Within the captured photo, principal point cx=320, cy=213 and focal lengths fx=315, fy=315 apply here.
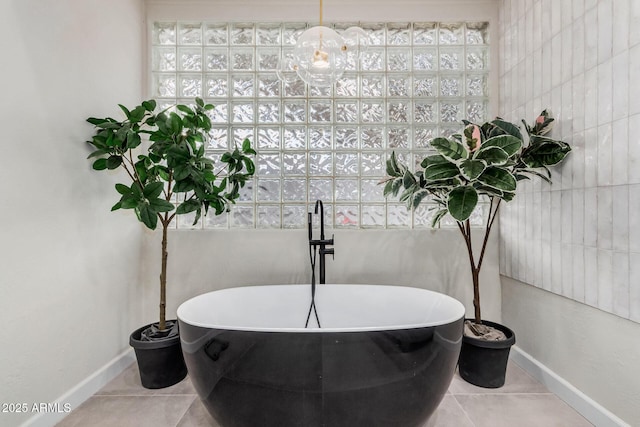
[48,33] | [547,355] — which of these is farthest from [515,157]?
[48,33]

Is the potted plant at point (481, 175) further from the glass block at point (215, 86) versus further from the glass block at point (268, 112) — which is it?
the glass block at point (215, 86)

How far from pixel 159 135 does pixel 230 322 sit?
3.34 ft

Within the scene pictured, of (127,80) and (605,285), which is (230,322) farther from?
(605,285)

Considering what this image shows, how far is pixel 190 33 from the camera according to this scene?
2162 mm

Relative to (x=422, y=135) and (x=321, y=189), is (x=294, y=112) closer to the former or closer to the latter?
(x=321, y=189)

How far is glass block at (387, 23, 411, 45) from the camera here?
215 centimetres

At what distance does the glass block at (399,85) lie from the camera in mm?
2150

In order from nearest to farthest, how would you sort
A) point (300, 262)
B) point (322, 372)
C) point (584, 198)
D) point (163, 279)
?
point (322, 372) → point (584, 198) → point (163, 279) → point (300, 262)

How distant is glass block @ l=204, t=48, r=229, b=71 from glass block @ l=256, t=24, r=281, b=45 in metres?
0.25

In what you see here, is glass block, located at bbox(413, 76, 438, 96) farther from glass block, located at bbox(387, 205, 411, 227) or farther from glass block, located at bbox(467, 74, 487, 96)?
glass block, located at bbox(387, 205, 411, 227)

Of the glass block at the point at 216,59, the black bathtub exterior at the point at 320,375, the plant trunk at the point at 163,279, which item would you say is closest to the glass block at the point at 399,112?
the glass block at the point at 216,59

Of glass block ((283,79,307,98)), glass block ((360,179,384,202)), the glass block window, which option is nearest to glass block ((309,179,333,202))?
the glass block window

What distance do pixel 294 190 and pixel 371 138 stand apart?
638mm

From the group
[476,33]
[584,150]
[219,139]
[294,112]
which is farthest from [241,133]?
[584,150]
